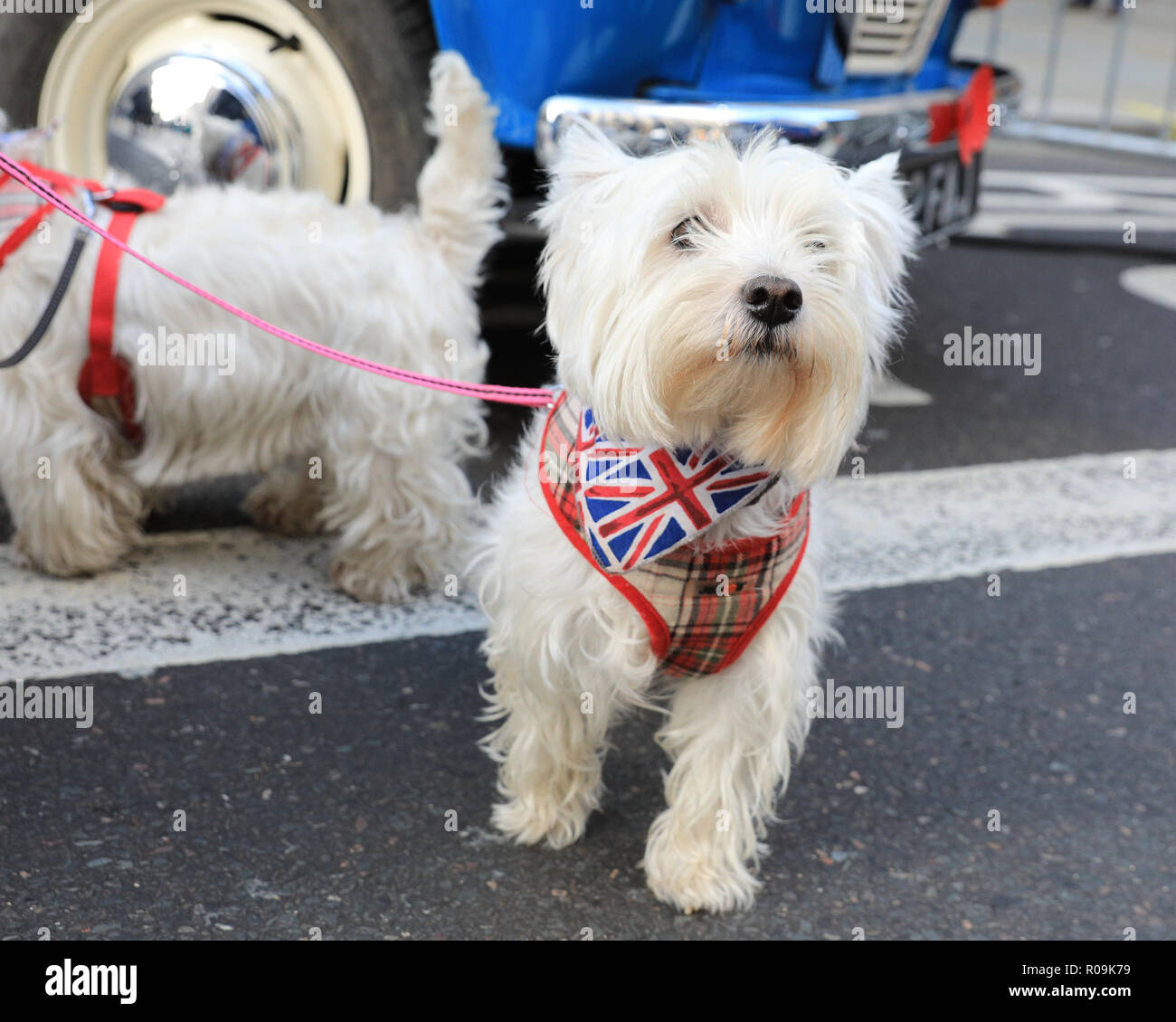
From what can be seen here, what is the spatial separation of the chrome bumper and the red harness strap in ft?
3.57

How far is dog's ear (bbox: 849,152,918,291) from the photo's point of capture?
6.84 ft

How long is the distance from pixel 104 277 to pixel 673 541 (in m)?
1.70

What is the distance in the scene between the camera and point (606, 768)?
9.46 ft

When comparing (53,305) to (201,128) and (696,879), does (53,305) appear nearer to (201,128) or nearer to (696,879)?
(201,128)

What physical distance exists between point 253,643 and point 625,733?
91 centimetres

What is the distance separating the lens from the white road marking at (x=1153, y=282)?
6711mm

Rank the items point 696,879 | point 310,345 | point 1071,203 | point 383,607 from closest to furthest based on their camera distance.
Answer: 1. point 696,879
2. point 310,345
3. point 383,607
4. point 1071,203

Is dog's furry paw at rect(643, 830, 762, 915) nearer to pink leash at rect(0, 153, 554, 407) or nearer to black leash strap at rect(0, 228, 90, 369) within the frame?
pink leash at rect(0, 153, 554, 407)

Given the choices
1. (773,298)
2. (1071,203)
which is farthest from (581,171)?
(1071,203)

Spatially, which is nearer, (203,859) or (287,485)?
(203,859)
